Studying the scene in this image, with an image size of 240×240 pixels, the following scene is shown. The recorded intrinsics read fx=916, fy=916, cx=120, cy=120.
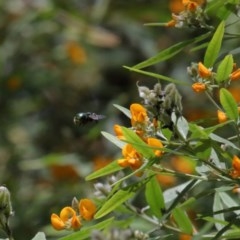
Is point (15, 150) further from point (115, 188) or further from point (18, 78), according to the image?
point (115, 188)

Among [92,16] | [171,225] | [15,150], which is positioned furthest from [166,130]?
[92,16]

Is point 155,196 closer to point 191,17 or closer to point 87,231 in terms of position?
point 87,231

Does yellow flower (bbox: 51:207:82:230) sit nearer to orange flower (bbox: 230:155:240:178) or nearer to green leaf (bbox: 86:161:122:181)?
green leaf (bbox: 86:161:122:181)

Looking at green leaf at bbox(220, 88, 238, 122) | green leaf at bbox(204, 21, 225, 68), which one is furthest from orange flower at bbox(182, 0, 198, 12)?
green leaf at bbox(220, 88, 238, 122)

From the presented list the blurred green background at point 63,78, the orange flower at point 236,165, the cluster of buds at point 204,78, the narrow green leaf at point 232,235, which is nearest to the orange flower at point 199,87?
the cluster of buds at point 204,78

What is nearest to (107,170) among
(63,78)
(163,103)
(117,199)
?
(117,199)

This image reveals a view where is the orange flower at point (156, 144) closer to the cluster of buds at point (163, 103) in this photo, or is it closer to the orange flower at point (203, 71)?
the cluster of buds at point (163, 103)
